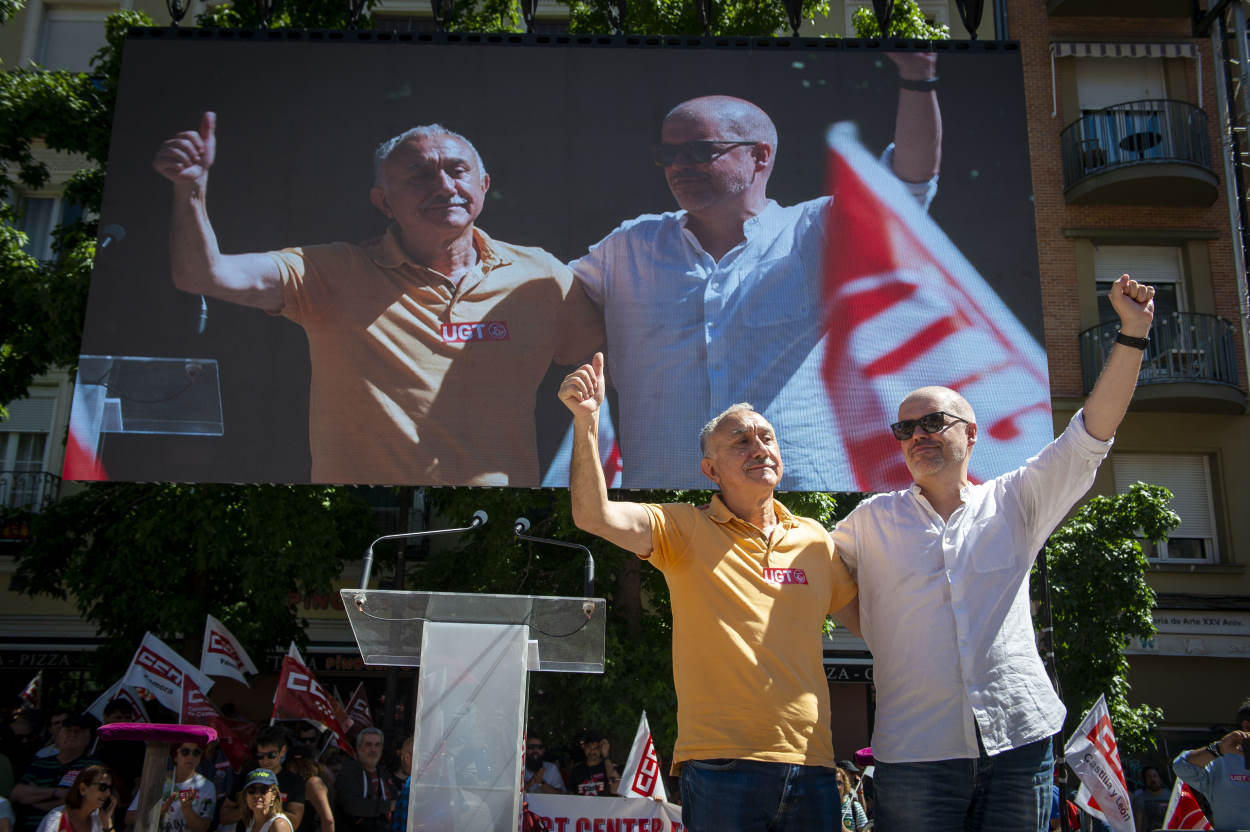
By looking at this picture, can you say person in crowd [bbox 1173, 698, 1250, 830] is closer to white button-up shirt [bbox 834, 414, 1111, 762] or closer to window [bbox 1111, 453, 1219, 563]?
white button-up shirt [bbox 834, 414, 1111, 762]

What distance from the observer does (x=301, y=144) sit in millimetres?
7070

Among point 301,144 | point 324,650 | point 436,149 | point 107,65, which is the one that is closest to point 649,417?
point 436,149

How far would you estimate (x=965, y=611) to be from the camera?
2.49 meters

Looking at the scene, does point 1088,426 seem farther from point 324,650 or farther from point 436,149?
point 324,650

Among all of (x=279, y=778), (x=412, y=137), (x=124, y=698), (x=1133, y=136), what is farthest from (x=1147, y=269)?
(x=124, y=698)

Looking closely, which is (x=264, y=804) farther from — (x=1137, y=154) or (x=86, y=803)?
(x=1137, y=154)

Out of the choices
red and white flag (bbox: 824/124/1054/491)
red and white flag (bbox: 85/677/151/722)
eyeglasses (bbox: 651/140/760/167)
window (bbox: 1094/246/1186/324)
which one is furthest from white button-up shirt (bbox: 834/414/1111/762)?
window (bbox: 1094/246/1186/324)

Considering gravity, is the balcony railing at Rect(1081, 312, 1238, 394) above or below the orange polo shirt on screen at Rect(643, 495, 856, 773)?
above

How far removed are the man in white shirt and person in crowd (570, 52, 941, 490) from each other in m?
3.64

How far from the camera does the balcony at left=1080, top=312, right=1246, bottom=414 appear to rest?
44.5ft

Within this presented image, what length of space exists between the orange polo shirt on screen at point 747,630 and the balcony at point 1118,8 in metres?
14.7

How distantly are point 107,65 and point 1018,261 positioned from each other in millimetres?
8681

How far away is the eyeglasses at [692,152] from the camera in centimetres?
700

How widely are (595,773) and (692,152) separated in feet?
15.5
